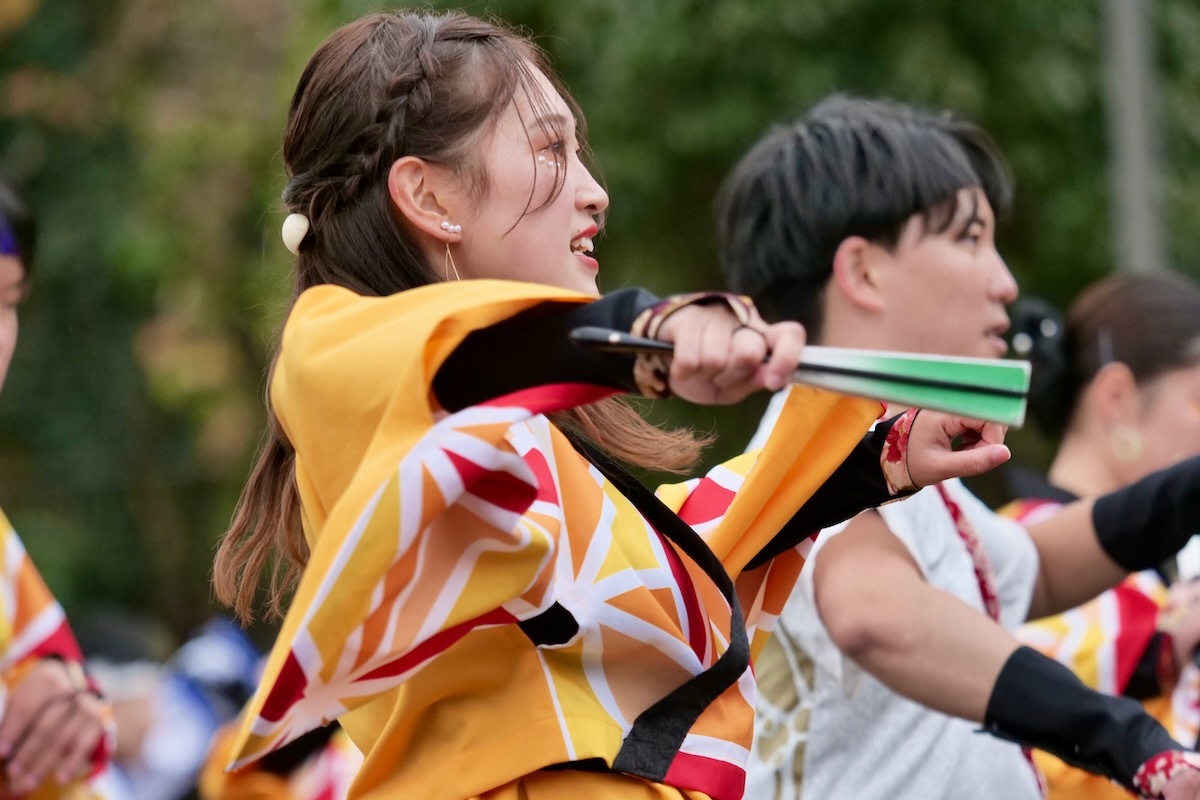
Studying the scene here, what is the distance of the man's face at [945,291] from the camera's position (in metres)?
2.98

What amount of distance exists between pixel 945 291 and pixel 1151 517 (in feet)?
1.77

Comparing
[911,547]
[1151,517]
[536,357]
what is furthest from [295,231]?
[1151,517]

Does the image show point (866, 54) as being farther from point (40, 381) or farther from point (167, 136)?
point (40, 381)

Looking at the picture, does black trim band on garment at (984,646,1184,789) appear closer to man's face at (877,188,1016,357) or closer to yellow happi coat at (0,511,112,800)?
man's face at (877,188,1016,357)

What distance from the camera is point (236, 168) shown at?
9609 millimetres

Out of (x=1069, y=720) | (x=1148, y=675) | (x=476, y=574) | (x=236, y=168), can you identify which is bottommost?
(x=236, y=168)

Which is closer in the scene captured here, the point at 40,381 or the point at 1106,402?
the point at 1106,402

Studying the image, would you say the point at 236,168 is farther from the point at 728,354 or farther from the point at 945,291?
the point at 728,354

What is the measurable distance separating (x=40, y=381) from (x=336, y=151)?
31.2 feet

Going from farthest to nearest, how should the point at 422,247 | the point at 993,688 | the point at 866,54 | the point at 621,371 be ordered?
1. the point at 866,54
2. the point at 993,688
3. the point at 422,247
4. the point at 621,371

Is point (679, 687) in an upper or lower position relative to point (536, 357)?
lower

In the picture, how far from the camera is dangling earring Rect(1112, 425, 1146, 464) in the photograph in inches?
163

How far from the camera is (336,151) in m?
2.26

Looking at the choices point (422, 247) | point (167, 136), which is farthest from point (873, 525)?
point (167, 136)
